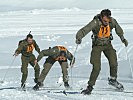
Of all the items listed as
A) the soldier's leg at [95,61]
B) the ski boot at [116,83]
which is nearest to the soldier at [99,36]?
the soldier's leg at [95,61]

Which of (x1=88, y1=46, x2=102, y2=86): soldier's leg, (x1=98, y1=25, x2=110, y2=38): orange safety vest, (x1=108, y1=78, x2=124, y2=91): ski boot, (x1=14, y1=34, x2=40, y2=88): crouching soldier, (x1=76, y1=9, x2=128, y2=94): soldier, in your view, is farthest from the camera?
(x1=14, y1=34, x2=40, y2=88): crouching soldier

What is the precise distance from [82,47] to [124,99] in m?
13.3

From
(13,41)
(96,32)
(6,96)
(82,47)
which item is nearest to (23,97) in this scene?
(6,96)

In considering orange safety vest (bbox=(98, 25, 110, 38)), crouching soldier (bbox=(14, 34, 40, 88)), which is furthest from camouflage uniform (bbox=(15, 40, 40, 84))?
orange safety vest (bbox=(98, 25, 110, 38))

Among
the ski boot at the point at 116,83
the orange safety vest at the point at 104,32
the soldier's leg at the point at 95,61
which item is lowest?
the ski boot at the point at 116,83

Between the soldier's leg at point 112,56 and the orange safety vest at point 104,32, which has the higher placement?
the orange safety vest at point 104,32

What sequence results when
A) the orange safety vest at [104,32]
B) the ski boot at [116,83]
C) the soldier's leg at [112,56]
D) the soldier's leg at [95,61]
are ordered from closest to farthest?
the orange safety vest at [104,32] < the soldier's leg at [95,61] < the soldier's leg at [112,56] < the ski boot at [116,83]

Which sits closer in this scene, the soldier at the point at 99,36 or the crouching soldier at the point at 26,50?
the soldier at the point at 99,36

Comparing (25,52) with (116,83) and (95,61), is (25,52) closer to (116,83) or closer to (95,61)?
(116,83)

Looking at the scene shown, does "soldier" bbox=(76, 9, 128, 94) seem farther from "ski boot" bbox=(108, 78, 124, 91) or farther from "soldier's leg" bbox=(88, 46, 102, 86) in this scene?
"ski boot" bbox=(108, 78, 124, 91)

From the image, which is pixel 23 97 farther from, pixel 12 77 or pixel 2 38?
pixel 2 38

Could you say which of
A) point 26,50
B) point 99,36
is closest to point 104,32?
point 99,36

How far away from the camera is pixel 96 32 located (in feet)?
21.0

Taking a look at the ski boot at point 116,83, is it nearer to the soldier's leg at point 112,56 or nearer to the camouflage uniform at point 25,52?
the soldier's leg at point 112,56
